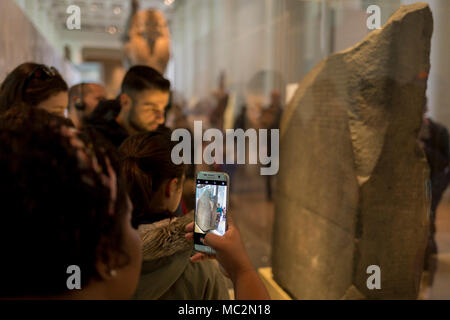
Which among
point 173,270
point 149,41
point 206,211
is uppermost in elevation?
point 149,41

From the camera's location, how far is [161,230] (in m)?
0.98

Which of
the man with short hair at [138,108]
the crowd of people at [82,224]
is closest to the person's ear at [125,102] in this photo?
the man with short hair at [138,108]

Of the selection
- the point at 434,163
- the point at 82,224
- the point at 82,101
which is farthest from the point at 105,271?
the point at 434,163

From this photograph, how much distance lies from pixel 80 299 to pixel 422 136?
163 cm

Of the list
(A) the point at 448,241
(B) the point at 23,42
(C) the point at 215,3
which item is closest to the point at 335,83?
(A) the point at 448,241

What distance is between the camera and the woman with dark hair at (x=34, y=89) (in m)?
1.38

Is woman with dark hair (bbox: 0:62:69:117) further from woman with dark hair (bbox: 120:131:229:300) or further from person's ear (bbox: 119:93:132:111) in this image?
woman with dark hair (bbox: 120:131:229:300)

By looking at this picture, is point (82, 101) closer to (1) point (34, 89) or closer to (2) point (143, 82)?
(2) point (143, 82)

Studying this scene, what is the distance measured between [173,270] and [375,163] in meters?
1.00

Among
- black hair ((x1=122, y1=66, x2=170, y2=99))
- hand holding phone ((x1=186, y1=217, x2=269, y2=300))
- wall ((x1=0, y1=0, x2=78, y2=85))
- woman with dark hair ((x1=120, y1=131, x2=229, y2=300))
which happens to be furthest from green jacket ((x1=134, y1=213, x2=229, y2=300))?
wall ((x1=0, y1=0, x2=78, y2=85))

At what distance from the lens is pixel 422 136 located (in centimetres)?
186

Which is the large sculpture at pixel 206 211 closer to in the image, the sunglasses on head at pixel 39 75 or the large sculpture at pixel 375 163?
the sunglasses on head at pixel 39 75

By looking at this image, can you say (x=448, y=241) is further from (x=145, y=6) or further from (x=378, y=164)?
(x=145, y=6)

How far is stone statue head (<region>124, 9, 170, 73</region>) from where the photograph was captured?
364 cm
